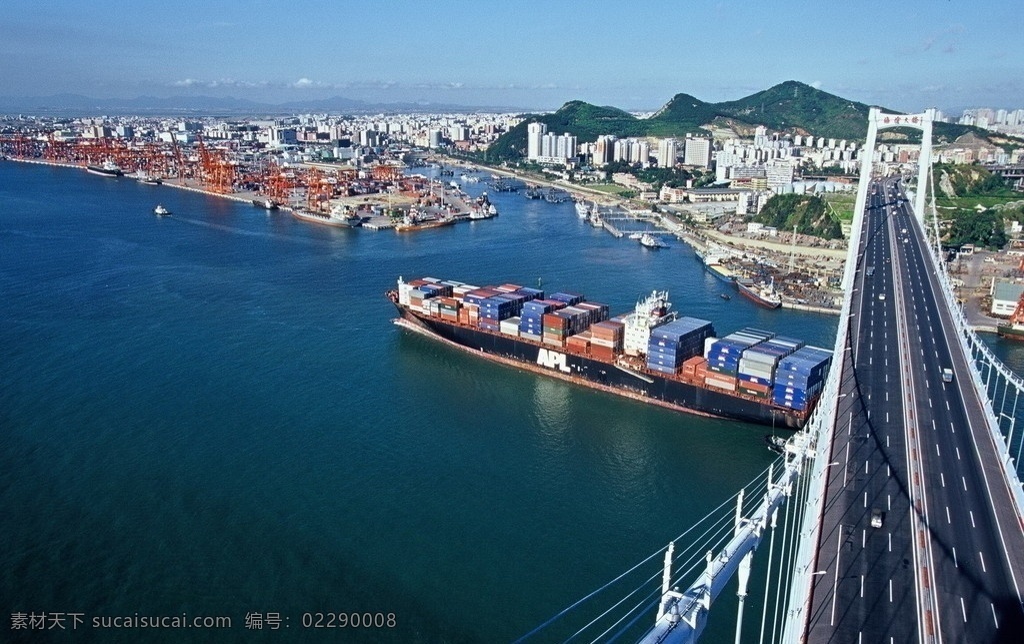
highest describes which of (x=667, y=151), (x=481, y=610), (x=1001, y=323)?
(x=667, y=151)

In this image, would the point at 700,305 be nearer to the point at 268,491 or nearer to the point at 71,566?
the point at 268,491

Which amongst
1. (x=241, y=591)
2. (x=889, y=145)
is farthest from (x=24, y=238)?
(x=889, y=145)

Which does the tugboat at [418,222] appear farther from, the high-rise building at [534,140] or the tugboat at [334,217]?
the high-rise building at [534,140]

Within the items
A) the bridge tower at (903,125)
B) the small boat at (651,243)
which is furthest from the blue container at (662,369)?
the small boat at (651,243)

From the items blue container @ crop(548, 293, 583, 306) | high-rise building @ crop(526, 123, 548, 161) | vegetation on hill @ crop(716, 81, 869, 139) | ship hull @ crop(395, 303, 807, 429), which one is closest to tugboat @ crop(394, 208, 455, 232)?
ship hull @ crop(395, 303, 807, 429)

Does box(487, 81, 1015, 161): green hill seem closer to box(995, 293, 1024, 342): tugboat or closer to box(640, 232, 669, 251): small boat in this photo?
box(640, 232, 669, 251): small boat

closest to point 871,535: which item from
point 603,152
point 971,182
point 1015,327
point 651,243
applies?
point 1015,327

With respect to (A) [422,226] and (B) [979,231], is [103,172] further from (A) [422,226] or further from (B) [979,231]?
(B) [979,231]
